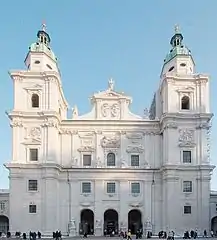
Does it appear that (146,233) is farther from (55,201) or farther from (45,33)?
(45,33)

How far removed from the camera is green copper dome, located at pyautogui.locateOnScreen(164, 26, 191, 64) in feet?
218

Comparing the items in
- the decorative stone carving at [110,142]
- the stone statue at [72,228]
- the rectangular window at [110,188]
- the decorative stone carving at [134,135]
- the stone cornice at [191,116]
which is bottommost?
the stone statue at [72,228]

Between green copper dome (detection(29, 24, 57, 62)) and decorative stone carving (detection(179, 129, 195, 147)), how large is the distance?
17.9 m

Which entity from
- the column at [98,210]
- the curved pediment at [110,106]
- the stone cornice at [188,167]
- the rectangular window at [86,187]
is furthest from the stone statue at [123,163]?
the curved pediment at [110,106]

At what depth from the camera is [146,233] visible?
61875 mm

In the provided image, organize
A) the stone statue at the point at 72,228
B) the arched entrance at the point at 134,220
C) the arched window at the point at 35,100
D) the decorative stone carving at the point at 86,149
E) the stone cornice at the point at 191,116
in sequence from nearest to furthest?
1. the stone statue at the point at 72,228
2. the stone cornice at the point at 191,116
3. the arched window at the point at 35,100
4. the decorative stone carving at the point at 86,149
5. the arched entrance at the point at 134,220

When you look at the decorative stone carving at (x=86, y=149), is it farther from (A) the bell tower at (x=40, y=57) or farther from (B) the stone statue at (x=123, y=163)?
(A) the bell tower at (x=40, y=57)

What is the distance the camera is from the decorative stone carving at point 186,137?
2472 inches

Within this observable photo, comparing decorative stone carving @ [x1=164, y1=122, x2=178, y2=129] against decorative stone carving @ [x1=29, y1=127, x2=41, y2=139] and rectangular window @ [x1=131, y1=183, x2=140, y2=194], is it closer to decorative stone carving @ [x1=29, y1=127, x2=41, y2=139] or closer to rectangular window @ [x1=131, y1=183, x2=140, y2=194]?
rectangular window @ [x1=131, y1=183, x2=140, y2=194]

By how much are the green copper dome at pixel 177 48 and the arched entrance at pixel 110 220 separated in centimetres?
1951

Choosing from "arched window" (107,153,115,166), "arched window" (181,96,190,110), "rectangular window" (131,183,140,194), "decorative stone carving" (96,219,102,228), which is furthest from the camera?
"arched window" (181,96,190,110)

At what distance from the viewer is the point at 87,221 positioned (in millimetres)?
64438

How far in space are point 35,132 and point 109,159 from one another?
9043mm

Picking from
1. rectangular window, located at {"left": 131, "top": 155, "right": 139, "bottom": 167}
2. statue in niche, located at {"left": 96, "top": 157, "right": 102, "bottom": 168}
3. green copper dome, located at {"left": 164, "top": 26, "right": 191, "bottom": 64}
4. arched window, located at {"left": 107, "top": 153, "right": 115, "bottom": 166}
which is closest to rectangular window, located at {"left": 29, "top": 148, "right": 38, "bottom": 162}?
statue in niche, located at {"left": 96, "top": 157, "right": 102, "bottom": 168}
